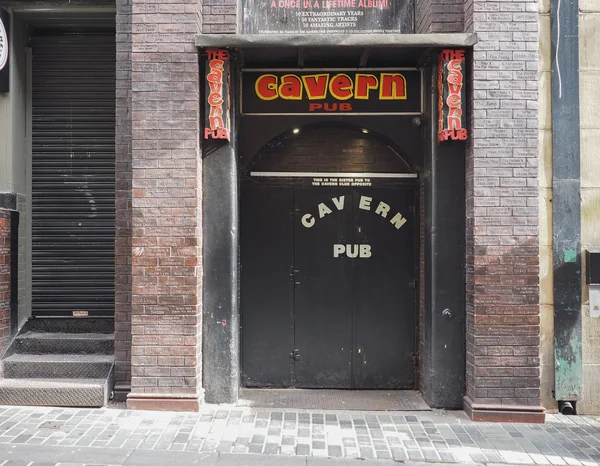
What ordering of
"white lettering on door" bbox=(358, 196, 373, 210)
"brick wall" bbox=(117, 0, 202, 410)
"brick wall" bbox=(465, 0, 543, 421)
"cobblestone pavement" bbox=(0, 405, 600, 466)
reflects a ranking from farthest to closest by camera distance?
"white lettering on door" bbox=(358, 196, 373, 210)
"brick wall" bbox=(117, 0, 202, 410)
"brick wall" bbox=(465, 0, 543, 421)
"cobblestone pavement" bbox=(0, 405, 600, 466)

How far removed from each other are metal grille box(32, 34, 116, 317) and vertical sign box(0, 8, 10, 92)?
1.44ft

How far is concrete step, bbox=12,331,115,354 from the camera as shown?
6.43 meters

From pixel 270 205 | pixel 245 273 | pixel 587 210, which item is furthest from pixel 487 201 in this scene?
pixel 245 273

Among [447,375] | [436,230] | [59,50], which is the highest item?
[59,50]

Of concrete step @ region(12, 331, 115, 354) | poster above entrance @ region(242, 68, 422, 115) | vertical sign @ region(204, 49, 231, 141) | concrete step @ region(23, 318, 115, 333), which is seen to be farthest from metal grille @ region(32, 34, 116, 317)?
poster above entrance @ region(242, 68, 422, 115)

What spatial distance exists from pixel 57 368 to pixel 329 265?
3576 millimetres

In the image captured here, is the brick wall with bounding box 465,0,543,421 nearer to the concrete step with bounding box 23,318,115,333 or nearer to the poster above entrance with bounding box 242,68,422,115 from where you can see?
the poster above entrance with bounding box 242,68,422,115

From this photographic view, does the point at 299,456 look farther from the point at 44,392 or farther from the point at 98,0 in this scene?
the point at 98,0

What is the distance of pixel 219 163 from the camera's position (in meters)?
5.97

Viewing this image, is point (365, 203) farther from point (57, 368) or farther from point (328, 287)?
point (57, 368)

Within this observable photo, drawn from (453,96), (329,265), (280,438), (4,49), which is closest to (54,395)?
(280,438)

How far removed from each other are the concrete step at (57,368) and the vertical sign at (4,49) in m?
3.43

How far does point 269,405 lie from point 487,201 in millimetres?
3441

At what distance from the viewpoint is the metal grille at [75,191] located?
6.73m
